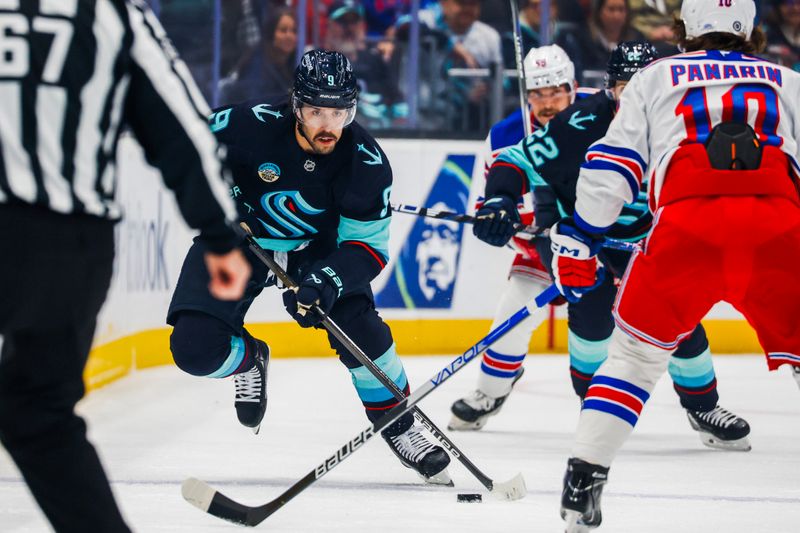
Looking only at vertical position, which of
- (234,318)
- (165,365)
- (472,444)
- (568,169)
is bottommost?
(165,365)

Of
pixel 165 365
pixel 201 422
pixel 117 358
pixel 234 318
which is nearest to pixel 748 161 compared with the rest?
pixel 234 318

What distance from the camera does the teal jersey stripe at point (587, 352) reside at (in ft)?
11.5

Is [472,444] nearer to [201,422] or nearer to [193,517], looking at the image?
[201,422]

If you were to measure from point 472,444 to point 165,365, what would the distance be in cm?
180

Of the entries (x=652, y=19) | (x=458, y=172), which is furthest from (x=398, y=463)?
(x=652, y=19)

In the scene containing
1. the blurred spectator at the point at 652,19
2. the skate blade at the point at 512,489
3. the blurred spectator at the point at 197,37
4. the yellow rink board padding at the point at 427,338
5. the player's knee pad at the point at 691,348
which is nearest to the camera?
the skate blade at the point at 512,489

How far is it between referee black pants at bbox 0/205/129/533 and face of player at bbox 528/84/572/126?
2469 millimetres

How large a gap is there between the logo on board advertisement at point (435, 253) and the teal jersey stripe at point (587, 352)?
1.86 m

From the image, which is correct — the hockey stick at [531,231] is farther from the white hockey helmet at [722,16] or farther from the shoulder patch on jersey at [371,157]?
the white hockey helmet at [722,16]

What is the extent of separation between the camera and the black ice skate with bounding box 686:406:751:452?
3.48 metres

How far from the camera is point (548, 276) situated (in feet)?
12.7

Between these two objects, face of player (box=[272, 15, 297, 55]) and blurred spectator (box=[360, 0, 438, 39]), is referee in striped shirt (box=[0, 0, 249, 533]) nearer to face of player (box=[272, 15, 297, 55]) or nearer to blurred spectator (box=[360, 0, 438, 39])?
face of player (box=[272, 15, 297, 55])

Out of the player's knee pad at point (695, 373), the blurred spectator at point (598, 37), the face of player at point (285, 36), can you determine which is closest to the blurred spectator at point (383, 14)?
the face of player at point (285, 36)

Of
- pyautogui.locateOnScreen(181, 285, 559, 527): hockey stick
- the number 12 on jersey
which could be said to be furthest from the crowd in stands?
the number 12 on jersey
